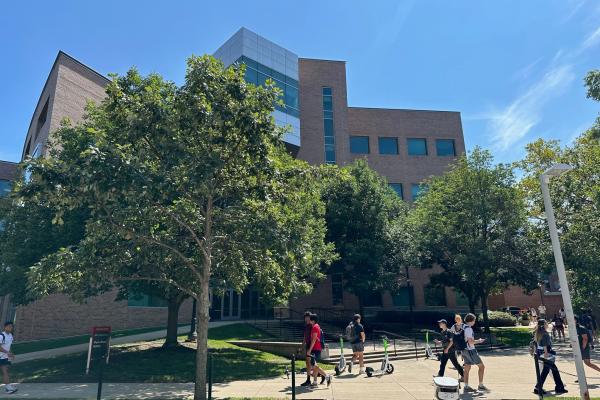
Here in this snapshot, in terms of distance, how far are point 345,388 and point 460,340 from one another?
3.05 metres

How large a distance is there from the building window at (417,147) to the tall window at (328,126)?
28.0 feet

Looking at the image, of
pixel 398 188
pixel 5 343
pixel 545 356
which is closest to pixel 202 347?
pixel 5 343

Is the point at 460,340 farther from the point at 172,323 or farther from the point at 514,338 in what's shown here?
the point at 514,338

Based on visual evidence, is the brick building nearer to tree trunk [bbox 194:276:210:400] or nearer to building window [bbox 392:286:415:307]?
building window [bbox 392:286:415:307]

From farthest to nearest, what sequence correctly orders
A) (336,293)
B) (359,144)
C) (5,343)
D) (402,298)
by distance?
(359,144), (402,298), (336,293), (5,343)

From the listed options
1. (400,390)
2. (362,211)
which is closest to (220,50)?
(362,211)

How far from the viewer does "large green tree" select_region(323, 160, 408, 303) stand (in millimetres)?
25484

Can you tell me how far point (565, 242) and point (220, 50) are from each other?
98.6 feet

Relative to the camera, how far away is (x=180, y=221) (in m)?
10.1

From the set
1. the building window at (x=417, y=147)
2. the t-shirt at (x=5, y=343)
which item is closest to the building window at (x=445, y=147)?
the building window at (x=417, y=147)

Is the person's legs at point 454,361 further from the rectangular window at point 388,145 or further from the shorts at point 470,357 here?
the rectangular window at point 388,145

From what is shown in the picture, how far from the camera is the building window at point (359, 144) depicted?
40688mm

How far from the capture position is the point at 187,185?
9.41m

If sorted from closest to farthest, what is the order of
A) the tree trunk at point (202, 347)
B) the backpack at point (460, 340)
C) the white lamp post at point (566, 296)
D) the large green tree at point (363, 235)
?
the white lamp post at point (566, 296) → the tree trunk at point (202, 347) → the backpack at point (460, 340) → the large green tree at point (363, 235)
